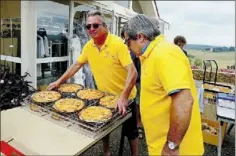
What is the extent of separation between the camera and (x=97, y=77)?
81.0 inches

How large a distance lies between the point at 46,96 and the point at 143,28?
876 mm

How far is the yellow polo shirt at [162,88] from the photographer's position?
105 cm

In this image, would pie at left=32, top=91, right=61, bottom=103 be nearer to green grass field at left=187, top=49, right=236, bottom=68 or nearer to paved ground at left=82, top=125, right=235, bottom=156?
paved ground at left=82, top=125, right=235, bottom=156

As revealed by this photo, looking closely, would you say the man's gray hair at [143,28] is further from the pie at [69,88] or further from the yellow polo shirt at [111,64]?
the pie at [69,88]

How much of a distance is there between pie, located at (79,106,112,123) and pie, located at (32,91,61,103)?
296 mm

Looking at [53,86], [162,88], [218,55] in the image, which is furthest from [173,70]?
[218,55]

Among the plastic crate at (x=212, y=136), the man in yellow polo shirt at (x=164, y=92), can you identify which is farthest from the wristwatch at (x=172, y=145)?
the plastic crate at (x=212, y=136)

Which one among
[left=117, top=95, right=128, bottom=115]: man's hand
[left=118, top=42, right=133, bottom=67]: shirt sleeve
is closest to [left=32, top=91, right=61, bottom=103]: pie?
[left=117, top=95, right=128, bottom=115]: man's hand

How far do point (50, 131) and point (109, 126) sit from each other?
0.34 m

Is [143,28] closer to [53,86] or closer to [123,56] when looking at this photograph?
[123,56]

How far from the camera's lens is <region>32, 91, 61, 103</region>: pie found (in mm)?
1521

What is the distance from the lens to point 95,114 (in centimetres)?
138

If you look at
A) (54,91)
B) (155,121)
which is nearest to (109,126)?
(155,121)

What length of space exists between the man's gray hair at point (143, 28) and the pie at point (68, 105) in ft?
1.93
